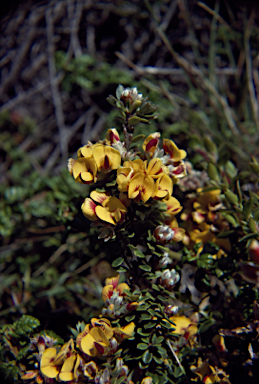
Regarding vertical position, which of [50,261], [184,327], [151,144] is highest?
[151,144]

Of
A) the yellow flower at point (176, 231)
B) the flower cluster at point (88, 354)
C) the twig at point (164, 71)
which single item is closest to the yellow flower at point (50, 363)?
the flower cluster at point (88, 354)

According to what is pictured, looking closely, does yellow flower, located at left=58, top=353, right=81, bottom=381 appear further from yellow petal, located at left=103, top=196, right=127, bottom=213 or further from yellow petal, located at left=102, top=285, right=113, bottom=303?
yellow petal, located at left=103, top=196, right=127, bottom=213

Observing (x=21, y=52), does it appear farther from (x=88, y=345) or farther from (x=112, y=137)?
(x=88, y=345)

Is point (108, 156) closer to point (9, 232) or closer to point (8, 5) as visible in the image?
point (9, 232)

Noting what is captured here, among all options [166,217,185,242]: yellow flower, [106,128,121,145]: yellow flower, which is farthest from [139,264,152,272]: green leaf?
[106,128,121,145]: yellow flower

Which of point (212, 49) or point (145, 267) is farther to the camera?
point (212, 49)

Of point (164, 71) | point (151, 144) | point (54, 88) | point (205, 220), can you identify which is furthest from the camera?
point (54, 88)

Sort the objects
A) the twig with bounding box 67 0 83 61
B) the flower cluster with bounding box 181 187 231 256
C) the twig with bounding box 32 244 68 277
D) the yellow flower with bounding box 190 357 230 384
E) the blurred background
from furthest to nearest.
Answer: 1. the twig with bounding box 67 0 83 61
2. the blurred background
3. the twig with bounding box 32 244 68 277
4. the flower cluster with bounding box 181 187 231 256
5. the yellow flower with bounding box 190 357 230 384

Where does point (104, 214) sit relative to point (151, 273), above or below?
above

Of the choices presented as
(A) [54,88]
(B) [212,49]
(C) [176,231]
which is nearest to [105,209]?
(C) [176,231]
